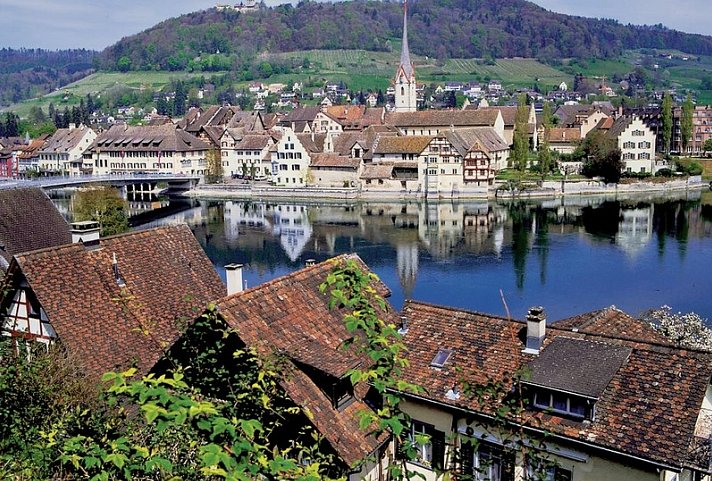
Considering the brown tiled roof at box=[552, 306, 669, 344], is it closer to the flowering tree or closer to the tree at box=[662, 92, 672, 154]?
the flowering tree

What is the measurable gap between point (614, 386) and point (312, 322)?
4.26m

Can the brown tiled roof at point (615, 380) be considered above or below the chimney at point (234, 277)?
below

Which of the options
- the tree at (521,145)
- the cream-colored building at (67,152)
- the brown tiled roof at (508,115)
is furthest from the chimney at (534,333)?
the cream-colored building at (67,152)

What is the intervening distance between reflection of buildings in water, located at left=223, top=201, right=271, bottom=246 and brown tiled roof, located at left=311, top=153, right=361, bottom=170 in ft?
29.1

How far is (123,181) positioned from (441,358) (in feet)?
192

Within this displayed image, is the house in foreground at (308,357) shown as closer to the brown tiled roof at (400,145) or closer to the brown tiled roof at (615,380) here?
the brown tiled roof at (615,380)

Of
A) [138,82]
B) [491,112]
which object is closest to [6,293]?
[491,112]

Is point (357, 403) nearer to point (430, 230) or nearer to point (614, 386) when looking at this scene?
point (614, 386)

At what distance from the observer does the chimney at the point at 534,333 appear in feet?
35.5

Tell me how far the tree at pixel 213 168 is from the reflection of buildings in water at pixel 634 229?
4181 centimetres

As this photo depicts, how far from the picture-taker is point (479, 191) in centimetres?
6269

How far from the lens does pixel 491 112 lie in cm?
8025

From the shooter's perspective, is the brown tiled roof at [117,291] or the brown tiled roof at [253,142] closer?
the brown tiled roof at [117,291]

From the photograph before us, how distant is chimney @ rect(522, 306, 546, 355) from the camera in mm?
10828
